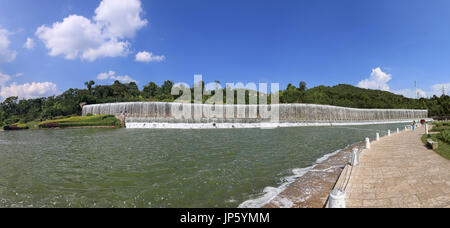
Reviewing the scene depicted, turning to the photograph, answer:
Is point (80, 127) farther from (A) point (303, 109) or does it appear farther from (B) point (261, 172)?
(A) point (303, 109)

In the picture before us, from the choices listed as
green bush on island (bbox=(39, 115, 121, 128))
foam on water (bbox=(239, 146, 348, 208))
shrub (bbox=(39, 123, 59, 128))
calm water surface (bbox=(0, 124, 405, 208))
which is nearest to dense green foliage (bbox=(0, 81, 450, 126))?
shrub (bbox=(39, 123, 59, 128))

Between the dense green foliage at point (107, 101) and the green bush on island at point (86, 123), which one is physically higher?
the dense green foliage at point (107, 101)

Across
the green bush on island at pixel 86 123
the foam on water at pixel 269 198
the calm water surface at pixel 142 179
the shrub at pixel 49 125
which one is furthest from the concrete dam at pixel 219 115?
the foam on water at pixel 269 198

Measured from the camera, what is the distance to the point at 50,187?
20.9 feet

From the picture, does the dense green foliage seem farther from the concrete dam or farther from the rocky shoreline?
the rocky shoreline

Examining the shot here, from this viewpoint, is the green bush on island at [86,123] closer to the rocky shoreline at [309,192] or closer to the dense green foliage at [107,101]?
the dense green foliage at [107,101]

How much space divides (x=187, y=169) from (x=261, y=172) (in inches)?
118

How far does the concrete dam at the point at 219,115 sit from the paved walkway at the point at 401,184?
3080cm

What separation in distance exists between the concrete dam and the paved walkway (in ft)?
101

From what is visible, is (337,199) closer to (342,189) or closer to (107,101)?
(342,189)

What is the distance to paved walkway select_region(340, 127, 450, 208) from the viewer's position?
4.39 meters

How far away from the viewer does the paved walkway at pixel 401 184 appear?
4395 mm

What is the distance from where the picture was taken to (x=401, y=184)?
5426 millimetres

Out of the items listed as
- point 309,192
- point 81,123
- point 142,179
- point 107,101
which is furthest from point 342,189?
point 107,101
